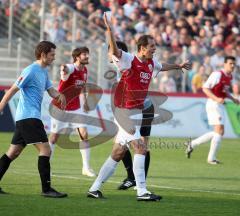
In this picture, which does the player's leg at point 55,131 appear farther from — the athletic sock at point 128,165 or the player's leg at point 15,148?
the player's leg at point 15,148

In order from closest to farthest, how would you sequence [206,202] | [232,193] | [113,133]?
[206,202] → [232,193] → [113,133]

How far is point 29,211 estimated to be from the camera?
10484 mm

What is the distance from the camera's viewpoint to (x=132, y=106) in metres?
12.1

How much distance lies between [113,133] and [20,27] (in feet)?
17.8

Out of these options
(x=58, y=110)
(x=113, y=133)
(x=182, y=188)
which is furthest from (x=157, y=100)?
(x=182, y=188)

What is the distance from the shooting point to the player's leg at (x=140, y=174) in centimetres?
1155

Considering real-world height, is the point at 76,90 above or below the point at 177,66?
below

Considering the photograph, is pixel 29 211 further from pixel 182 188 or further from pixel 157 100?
pixel 157 100

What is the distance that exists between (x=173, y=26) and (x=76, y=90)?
536 inches

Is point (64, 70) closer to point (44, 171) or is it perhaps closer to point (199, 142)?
point (44, 171)

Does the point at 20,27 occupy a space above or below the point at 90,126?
above

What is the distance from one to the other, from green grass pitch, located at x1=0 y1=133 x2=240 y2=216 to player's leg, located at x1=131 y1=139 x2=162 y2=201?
138 mm

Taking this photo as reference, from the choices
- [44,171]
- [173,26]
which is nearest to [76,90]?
[44,171]

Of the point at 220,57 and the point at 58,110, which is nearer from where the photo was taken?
the point at 58,110
